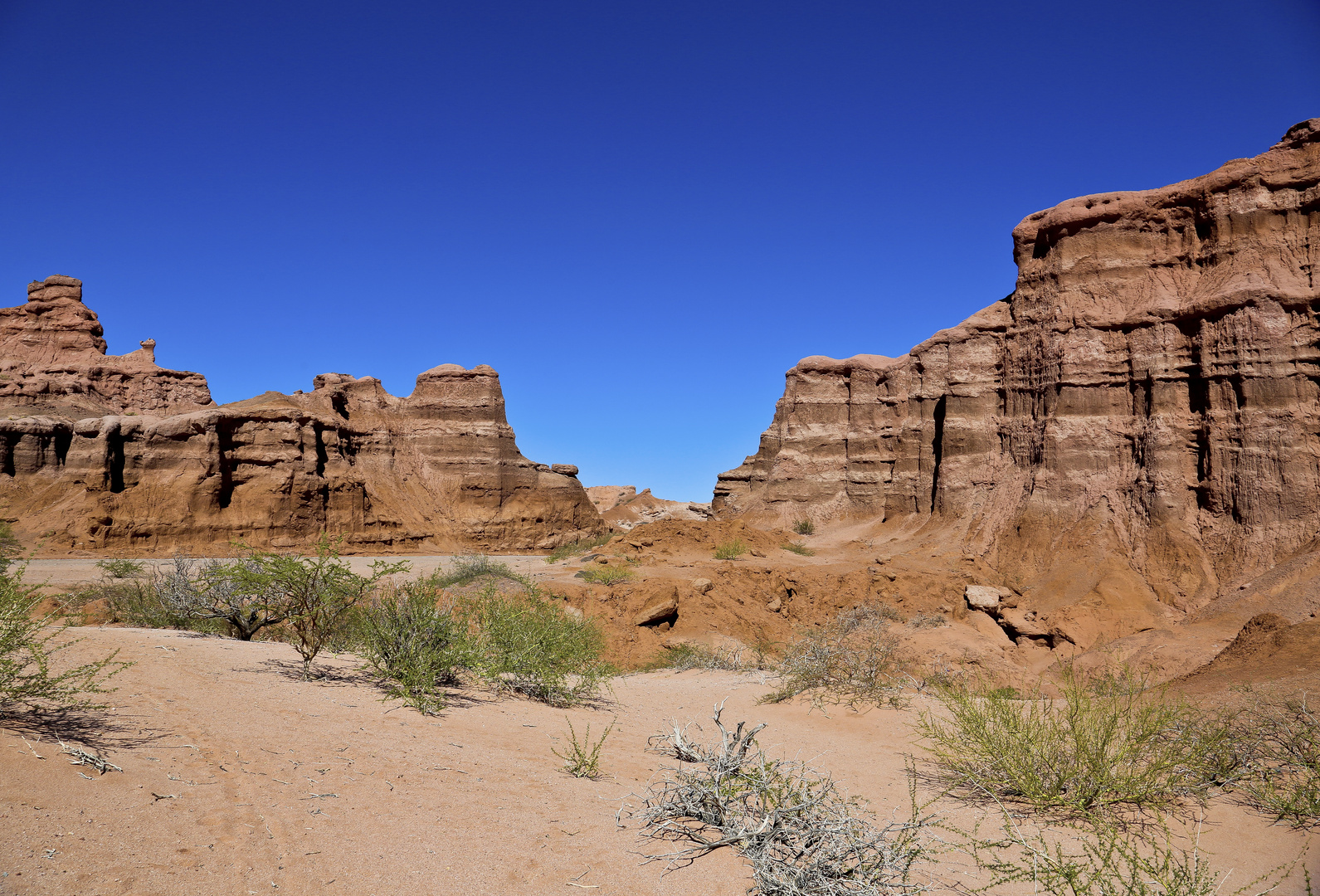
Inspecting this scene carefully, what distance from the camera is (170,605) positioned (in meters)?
11.0

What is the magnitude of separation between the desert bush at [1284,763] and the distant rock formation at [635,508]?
31.5 meters

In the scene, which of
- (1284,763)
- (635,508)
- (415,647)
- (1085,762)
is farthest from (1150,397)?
(635,508)

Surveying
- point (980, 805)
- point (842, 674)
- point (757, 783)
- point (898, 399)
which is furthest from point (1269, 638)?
point (898, 399)

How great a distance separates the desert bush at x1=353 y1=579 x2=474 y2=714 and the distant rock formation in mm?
29472

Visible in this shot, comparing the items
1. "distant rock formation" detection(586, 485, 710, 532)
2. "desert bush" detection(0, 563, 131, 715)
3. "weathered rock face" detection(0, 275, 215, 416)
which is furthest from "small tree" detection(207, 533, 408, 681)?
"weathered rock face" detection(0, 275, 215, 416)

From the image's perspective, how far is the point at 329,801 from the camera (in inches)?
169

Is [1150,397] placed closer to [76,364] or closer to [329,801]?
[329,801]

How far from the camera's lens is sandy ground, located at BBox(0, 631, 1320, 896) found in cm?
336

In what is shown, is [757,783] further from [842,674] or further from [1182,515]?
[1182,515]

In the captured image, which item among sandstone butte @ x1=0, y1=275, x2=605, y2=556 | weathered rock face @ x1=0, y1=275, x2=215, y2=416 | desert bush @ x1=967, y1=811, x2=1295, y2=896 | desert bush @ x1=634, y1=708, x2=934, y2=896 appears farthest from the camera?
weathered rock face @ x1=0, y1=275, x2=215, y2=416

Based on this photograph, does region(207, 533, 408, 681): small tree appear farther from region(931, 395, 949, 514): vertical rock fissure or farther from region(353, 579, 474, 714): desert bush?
region(931, 395, 949, 514): vertical rock fissure

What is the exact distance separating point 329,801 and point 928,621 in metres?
16.1

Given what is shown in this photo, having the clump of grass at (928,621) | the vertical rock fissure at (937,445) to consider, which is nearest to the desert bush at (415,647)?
the clump of grass at (928,621)

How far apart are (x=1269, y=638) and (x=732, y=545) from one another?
56.9 feet
